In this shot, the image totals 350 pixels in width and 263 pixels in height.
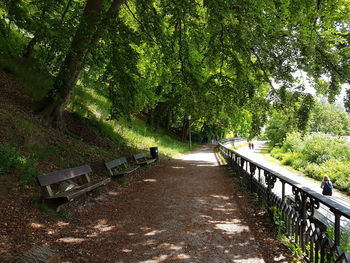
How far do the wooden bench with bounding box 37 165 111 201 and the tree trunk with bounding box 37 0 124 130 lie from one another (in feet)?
10.9

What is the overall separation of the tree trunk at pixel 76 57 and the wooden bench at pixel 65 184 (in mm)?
3336

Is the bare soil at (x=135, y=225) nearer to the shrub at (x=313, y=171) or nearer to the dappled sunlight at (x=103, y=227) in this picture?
the dappled sunlight at (x=103, y=227)

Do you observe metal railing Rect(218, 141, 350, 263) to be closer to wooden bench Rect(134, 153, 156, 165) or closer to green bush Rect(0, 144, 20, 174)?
green bush Rect(0, 144, 20, 174)

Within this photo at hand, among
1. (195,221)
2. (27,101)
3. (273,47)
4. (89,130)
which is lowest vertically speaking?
(195,221)

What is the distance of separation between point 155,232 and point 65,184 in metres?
2.53

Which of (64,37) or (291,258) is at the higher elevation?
(64,37)

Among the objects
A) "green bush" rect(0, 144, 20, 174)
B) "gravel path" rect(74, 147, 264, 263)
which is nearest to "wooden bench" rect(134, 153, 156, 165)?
"gravel path" rect(74, 147, 264, 263)

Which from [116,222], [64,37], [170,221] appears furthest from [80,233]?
[64,37]

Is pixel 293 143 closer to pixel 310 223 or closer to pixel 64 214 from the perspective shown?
pixel 310 223

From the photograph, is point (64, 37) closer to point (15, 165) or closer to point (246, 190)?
point (15, 165)

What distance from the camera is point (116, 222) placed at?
577cm

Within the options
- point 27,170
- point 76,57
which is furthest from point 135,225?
point 76,57

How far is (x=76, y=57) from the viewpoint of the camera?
27.9 ft

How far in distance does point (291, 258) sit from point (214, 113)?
719 cm
